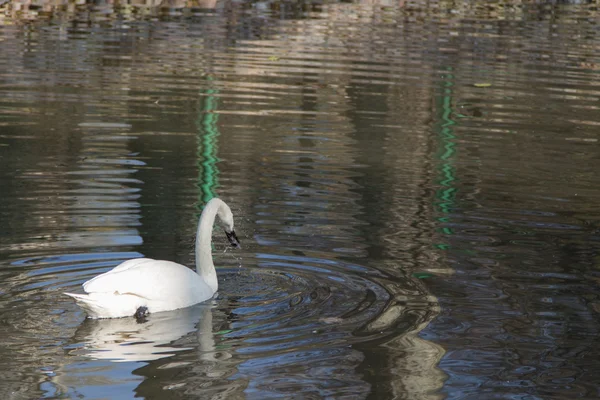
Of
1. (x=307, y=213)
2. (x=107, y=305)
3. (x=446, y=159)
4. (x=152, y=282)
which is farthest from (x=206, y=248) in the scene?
(x=446, y=159)

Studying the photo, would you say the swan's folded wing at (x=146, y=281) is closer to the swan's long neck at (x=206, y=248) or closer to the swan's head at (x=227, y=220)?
the swan's long neck at (x=206, y=248)

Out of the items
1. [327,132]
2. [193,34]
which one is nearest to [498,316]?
[327,132]

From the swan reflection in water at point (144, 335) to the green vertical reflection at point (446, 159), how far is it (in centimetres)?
260

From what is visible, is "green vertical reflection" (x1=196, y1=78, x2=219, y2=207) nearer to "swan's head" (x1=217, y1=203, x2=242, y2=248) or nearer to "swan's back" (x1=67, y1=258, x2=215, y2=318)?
"swan's head" (x1=217, y1=203, x2=242, y2=248)

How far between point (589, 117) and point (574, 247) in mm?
6933

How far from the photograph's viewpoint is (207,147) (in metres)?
12.8

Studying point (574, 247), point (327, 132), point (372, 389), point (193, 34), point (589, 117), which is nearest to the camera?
point (372, 389)

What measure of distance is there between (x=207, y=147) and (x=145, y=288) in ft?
19.6

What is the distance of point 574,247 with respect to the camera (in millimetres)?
9055

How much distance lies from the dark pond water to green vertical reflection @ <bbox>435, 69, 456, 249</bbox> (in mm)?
41

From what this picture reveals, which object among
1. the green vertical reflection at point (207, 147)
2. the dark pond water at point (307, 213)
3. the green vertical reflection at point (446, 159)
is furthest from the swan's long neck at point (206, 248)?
the green vertical reflection at point (207, 147)

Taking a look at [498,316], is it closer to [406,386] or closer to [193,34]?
[406,386]

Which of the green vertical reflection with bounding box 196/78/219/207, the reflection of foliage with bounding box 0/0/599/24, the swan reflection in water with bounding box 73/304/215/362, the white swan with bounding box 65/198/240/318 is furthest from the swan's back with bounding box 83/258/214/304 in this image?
the reflection of foliage with bounding box 0/0/599/24

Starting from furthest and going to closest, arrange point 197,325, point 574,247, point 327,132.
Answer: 1. point 327,132
2. point 574,247
3. point 197,325
